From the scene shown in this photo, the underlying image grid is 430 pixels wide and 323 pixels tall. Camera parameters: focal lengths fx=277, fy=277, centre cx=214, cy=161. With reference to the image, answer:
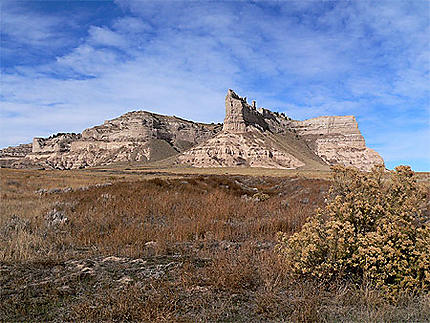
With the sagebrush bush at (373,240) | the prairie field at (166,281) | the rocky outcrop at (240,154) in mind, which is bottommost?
the prairie field at (166,281)

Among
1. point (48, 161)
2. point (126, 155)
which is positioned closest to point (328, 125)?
point (126, 155)

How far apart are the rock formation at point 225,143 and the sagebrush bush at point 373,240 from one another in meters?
110

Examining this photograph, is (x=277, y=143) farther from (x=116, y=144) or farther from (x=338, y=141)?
(x=116, y=144)

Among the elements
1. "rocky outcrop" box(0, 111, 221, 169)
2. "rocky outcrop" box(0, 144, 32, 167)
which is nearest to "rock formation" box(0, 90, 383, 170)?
"rocky outcrop" box(0, 111, 221, 169)

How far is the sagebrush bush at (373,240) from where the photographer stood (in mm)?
3676

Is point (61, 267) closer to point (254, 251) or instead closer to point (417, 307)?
point (254, 251)

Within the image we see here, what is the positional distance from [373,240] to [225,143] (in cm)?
12057

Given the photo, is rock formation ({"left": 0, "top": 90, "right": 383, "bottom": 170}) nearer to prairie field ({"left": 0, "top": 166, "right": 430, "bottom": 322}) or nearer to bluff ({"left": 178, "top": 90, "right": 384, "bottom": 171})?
bluff ({"left": 178, "top": 90, "right": 384, "bottom": 171})

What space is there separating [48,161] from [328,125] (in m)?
158

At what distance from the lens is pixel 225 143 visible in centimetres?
12394

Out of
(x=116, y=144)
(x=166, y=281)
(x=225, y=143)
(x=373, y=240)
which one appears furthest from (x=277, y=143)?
(x=166, y=281)

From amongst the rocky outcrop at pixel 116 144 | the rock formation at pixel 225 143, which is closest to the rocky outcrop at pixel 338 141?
the rock formation at pixel 225 143

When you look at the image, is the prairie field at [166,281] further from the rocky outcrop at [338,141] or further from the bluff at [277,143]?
the rocky outcrop at [338,141]

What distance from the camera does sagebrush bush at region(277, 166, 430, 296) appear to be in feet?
12.1
